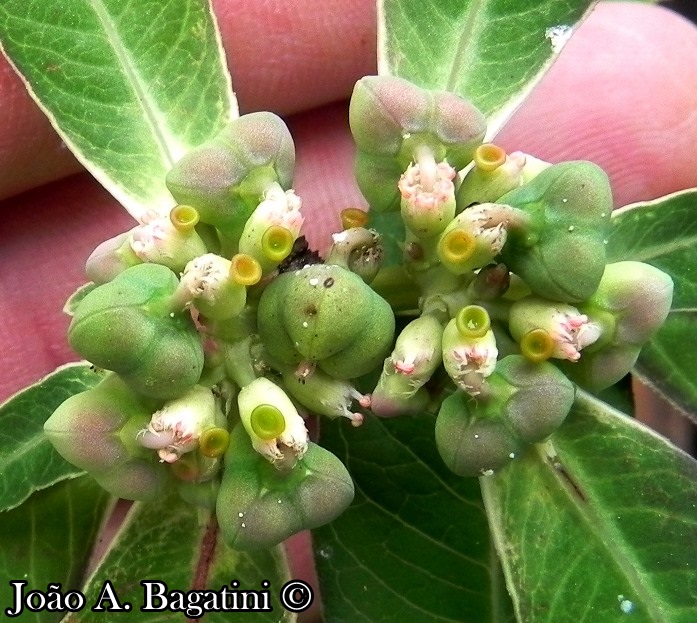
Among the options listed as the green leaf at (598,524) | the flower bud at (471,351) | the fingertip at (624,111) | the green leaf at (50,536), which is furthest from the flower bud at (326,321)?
the fingertip at (624,111)

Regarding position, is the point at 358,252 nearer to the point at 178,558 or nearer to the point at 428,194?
the point at 428,194

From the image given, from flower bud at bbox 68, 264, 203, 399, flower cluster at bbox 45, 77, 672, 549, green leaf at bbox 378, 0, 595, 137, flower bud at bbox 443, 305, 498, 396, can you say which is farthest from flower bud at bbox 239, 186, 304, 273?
green leaf at bbox 378, 0, 595, 137

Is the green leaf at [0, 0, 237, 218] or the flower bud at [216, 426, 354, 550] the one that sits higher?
the green leaf at [0, 0, 237, 218]

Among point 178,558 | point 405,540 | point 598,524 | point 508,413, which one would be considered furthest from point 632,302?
point 178,558

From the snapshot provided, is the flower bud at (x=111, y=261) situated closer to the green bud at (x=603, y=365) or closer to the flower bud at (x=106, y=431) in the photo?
the flower bud at (x=106, y=431)

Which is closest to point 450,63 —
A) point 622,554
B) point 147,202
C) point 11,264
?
point 147,202

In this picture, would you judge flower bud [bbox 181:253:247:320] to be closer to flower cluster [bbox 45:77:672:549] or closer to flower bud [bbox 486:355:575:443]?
flower cluster [bbox 45:77:672:549]

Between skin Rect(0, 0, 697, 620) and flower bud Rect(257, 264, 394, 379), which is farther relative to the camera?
skin Rect(0, 0, 697, 620)
